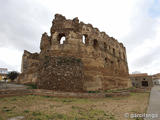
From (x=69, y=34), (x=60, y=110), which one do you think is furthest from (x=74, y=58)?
(x=60, y=110)

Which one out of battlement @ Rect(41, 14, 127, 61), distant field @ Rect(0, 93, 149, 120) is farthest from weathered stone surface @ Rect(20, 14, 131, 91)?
distant field @ Rect(0, 93, 149, 120)

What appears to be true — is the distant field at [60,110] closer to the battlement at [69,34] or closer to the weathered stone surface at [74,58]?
the weathered stone surface at [74,58]

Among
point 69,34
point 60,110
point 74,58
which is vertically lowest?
point 60,110

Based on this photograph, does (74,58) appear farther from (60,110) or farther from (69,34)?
(60,110)

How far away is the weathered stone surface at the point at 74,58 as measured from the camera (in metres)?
10.5

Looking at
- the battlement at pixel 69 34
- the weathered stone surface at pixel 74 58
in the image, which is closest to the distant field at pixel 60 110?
the weathered stone surface at pixel 74 58

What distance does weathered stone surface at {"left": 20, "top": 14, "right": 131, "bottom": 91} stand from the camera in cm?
1052

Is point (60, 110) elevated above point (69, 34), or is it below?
below

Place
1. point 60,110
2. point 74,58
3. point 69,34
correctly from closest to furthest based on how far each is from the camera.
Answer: point 60,110 < point 74,58 < point 69,34

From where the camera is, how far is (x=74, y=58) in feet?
→ 37.5

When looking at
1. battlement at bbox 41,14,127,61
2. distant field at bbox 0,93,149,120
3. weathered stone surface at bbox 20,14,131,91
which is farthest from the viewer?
battlement at bbox 41,14,127,61

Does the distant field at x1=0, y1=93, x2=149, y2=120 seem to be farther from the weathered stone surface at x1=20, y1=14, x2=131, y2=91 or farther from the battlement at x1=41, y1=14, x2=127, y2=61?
the battlement at x1=41, y1=14, x2=127, y2=61

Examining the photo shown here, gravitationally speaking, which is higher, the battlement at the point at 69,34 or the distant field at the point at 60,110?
the battlement at the point at 69,34

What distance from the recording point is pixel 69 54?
1288 centimetres
